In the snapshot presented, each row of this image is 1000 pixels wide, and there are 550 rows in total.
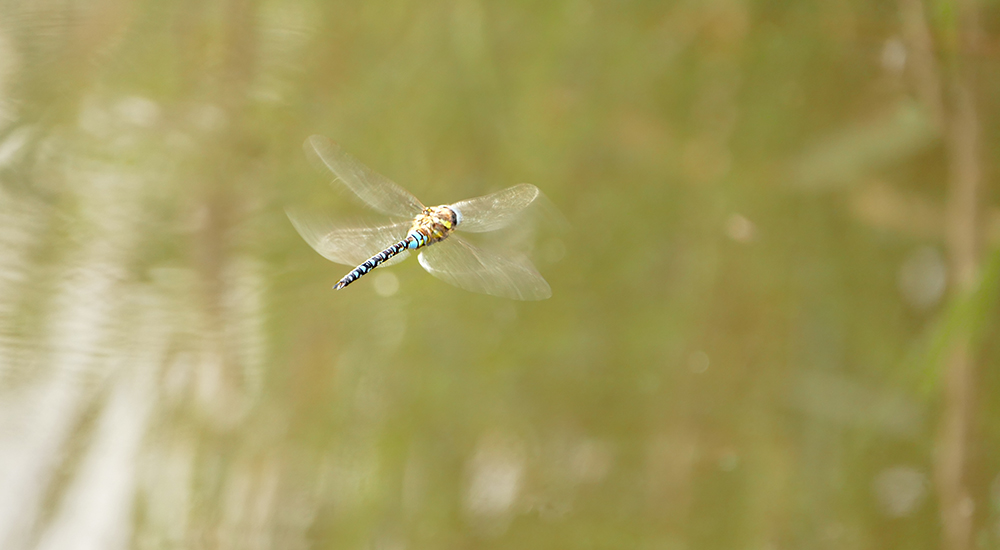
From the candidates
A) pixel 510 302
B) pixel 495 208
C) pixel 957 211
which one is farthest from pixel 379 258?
pixel 957 211

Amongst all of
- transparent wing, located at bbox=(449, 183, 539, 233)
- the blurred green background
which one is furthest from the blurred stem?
transparent wing, located at bbox=(449, 183, 539, 233)

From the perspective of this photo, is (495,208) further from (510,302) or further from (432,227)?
(510,302)

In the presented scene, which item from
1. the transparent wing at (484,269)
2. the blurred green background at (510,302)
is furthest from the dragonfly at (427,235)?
the blurred green background at (510,302)

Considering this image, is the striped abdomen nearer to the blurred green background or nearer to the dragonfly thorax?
the dragonfly thorax

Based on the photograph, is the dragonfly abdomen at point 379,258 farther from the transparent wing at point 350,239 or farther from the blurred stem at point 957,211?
the blurred stem at point 957,211

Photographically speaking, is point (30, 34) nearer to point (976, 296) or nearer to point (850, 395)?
point (850, 395)

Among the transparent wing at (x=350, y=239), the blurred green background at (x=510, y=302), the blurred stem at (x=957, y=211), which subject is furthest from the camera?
the blurred stem at (x=957, y=211)

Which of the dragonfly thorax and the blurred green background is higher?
the dragonfly thorax

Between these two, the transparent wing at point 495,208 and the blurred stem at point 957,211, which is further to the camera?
the blurred stem at point 957,211

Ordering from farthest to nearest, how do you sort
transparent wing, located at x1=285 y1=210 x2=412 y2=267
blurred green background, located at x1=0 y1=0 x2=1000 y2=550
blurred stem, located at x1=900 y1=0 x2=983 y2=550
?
blurred stem, located at x1=900 y1=0 x2=983 y2=550 < blurred green background, located at x1=0 y1=0 x2=1000 y2=550 < transparent wing, located at x1=285 y1=210 x2=412 y2=267
